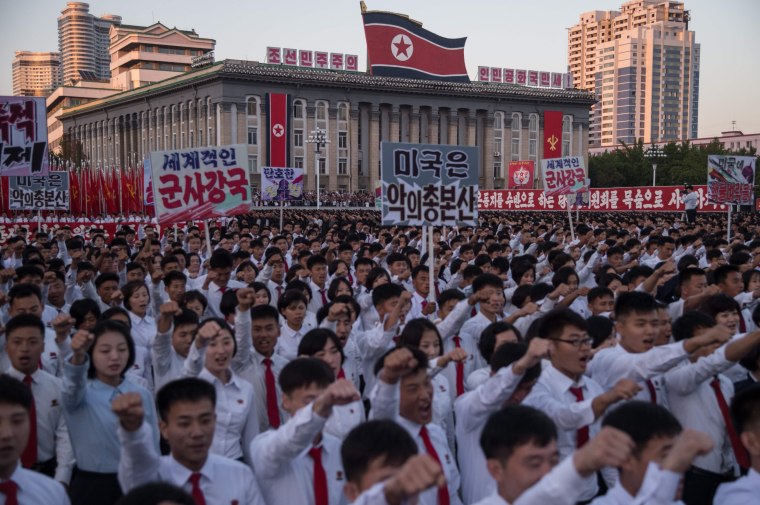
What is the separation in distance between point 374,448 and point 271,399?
2.24 metres

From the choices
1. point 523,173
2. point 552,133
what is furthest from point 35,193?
point 552,133

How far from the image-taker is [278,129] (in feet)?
189

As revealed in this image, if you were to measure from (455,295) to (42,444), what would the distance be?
127 inches

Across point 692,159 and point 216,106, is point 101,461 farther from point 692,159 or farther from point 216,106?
point 692,159

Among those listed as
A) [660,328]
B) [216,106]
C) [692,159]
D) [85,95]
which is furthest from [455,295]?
[85,95]

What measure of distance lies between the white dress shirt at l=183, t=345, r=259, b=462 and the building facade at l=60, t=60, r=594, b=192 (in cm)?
5310

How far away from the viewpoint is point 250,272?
9.27 meters

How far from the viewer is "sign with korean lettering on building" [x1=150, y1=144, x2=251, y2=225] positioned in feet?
29.7

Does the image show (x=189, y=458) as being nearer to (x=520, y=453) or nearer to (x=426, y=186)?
(x=520, y=453)

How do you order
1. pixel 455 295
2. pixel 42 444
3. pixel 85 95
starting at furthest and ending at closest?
pixel 85 95
pixel 455 295
pixel 42 444

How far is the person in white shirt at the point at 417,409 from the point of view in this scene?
3.75 meters

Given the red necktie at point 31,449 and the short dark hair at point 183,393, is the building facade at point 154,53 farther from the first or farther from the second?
the short dark hair at point 183,393

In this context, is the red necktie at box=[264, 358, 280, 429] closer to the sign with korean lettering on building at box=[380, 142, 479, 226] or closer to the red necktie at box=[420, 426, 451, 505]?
the red necktie at box=[420, 426, 451, 505]

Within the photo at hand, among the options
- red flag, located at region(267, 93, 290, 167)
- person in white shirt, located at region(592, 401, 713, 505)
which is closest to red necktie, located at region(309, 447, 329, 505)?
person in white shirt, located at region(592, 401, 713, 505)
